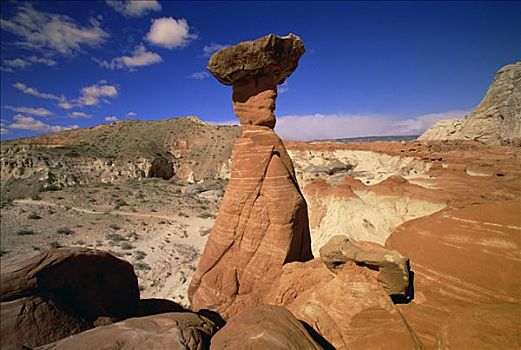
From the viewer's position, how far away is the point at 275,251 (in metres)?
5.35

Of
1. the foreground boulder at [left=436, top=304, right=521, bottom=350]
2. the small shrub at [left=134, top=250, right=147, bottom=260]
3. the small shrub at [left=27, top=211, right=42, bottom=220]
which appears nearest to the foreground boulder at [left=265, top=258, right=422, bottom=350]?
the foreground boulder at [left=436, top=304, right=521, bottom=350]

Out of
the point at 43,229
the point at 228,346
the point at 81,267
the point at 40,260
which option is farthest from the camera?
the point at 43,229

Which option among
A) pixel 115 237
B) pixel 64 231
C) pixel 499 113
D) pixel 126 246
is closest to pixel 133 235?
pixel 115 237

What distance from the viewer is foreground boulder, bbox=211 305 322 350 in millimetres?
2615

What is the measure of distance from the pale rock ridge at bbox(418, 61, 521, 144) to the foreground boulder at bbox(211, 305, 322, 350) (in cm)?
3529

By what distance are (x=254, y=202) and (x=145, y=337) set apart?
333 centimetres

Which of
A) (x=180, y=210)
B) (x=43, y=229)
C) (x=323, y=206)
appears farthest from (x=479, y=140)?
(x=43, y=229)

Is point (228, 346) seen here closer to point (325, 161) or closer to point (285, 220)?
point (285, 220)

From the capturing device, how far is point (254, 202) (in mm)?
5562

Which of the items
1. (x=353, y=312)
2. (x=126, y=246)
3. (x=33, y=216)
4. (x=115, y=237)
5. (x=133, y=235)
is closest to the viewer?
(x=353, y=312)

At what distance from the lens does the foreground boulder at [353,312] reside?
340 cm

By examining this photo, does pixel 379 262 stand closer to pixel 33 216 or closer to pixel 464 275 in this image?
pixel 464 275

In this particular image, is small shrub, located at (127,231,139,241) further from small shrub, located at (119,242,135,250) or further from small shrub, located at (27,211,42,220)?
small shrub, located at (27,211,42,220)

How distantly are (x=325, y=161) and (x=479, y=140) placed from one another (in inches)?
779
